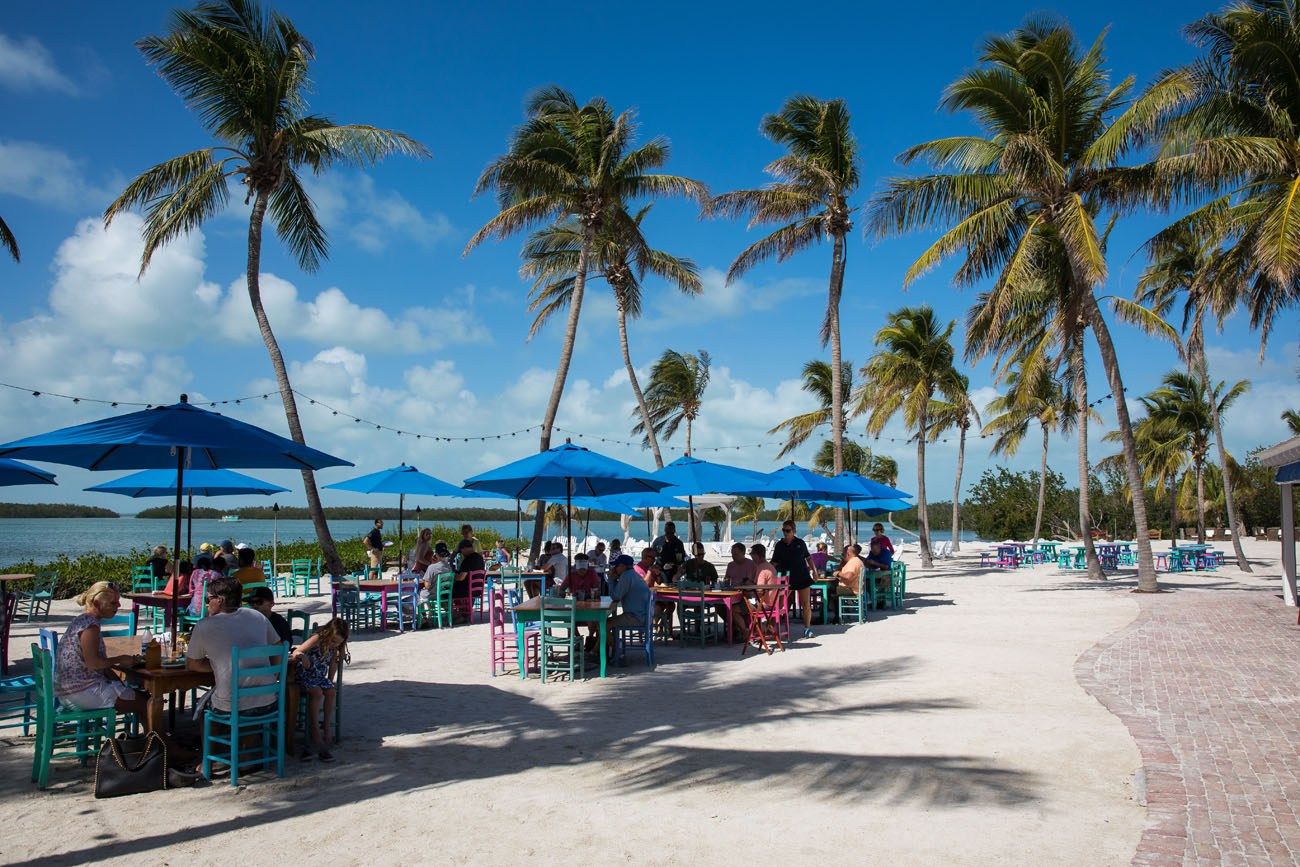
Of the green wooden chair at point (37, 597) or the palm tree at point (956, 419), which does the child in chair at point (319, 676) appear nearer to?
the green wooden chair at point (37, 597)

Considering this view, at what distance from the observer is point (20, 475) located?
1075 cm

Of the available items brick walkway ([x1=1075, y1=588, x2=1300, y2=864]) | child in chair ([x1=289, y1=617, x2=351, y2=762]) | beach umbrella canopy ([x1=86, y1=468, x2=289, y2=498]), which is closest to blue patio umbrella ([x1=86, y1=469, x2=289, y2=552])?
beach umbrella canopy ([x1=86, y1=468, x2=289, y2=498])

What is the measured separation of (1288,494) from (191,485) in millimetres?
19108

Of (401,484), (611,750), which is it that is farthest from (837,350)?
(611,750)

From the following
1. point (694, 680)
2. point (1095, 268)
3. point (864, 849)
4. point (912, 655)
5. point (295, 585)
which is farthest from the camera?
point (295, 585)

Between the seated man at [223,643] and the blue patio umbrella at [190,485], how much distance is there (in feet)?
25.8

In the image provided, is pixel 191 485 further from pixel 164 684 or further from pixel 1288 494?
pixel 1288 494

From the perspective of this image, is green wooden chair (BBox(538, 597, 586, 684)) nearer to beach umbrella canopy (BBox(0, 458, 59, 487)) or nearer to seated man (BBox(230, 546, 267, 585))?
seated man (BBox(230, 546, 267, 585))

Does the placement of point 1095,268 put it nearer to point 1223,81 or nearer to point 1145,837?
point 1223,81

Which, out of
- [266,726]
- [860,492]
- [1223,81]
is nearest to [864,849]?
[266,726]

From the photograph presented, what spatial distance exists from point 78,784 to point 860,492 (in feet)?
41.3

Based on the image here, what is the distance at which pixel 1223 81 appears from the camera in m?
15.7

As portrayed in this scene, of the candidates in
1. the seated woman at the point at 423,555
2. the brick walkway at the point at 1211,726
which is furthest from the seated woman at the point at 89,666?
the seated woman at the point at 423,555

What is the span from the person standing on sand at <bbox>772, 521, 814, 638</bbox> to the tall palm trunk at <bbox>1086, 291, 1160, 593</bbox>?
26.7 ft
